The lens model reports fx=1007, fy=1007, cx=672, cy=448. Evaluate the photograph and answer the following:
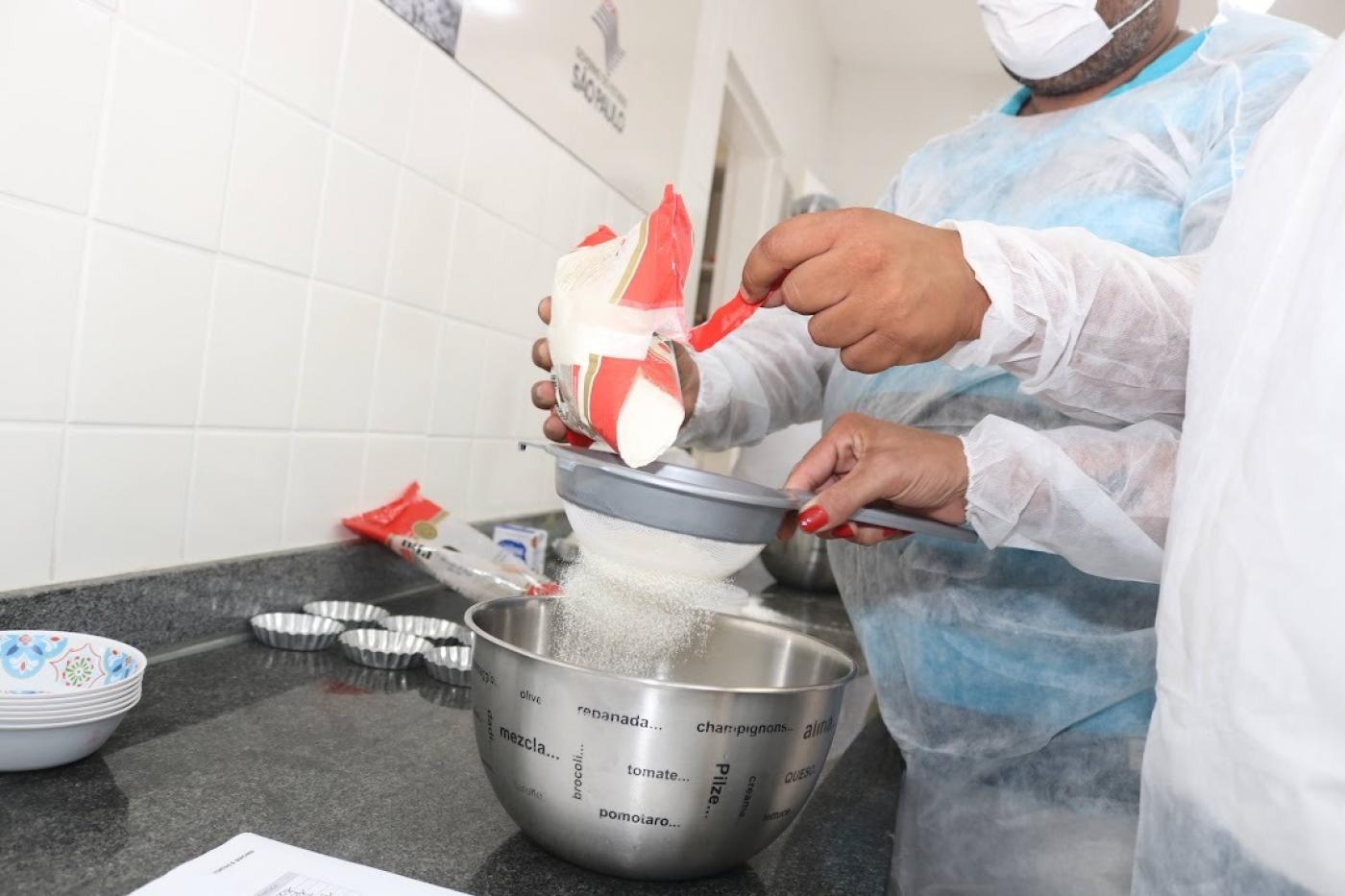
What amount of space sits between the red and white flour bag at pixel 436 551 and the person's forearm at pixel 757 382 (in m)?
0.30

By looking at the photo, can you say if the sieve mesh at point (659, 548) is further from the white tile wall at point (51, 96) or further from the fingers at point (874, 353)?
the white tile wall at point (51, 96)

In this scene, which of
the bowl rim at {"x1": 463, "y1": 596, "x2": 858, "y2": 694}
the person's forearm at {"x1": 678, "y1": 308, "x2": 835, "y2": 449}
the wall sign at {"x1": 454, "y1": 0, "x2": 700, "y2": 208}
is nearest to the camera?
the bowl rim at {"x1": 463, "y1": 596, "x2": 858, "y2": 694}

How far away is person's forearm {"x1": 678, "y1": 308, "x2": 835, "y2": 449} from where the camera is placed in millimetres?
1090

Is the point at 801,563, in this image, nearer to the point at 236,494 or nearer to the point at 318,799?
the point at 236,494

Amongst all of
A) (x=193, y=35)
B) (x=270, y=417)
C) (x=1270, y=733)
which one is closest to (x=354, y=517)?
(x=270, y=417)

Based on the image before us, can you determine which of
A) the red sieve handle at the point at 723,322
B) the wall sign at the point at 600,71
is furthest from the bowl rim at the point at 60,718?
the wall sign at the point at 600,71

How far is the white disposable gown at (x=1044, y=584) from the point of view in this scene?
0.84 metres

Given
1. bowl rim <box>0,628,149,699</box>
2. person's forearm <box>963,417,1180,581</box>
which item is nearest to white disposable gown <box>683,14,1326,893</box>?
person's forearm <box>963,417,1180,581</box>

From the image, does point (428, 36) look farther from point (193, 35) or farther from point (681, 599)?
point (681, 599)

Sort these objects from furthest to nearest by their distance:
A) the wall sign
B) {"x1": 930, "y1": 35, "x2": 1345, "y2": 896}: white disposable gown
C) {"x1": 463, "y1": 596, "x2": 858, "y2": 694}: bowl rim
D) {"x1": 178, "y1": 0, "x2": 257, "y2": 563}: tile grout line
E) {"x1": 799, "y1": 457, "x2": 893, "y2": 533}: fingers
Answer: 1. the wall sign
2. {"x1": 178, "y1": 0, "x2": 257, "y2": 563}: tile grout line
3. {"x1": 799, "y1": 457, "x2": 893, "y2": 533}: fingers
4. {"x1": 463, "y1": 596, "x2": 858, "y2": 694}: bowl rim
5. {"x1": 930, "y1": 35, "x2": 1345, "y2": 896}: white disposable gown

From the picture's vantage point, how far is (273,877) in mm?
562

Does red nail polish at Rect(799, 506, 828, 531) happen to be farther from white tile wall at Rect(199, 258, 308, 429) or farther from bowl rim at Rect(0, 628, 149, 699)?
white tile wall at Rect(199, 258, 308, 429)

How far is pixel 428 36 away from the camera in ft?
4.18

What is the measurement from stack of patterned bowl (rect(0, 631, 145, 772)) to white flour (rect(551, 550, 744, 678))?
0.31 meters
